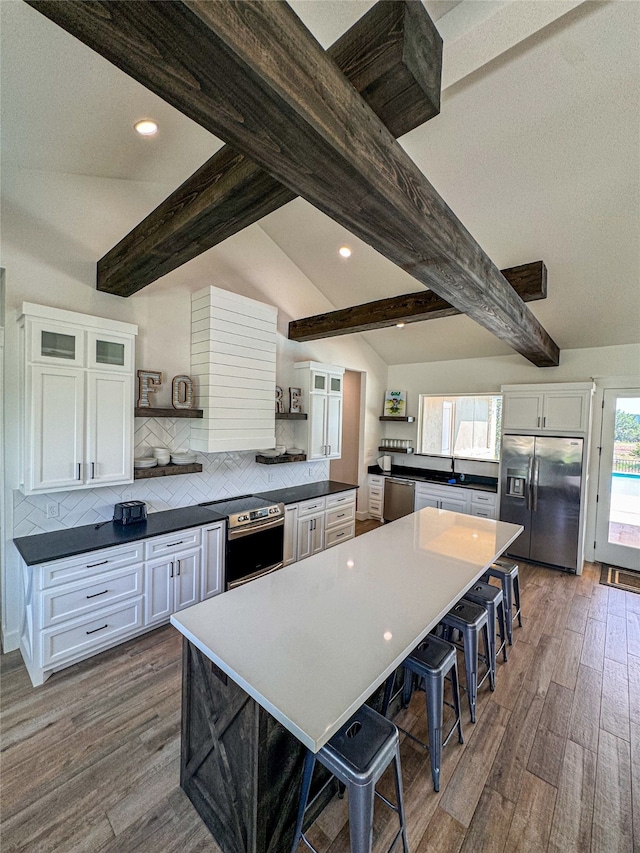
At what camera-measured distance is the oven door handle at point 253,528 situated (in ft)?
10.8

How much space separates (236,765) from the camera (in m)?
1.40

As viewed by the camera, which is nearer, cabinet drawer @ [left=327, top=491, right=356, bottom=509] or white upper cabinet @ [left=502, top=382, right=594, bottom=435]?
white upper cabinet @ [left=502, top=382, right=594, bottom=435]

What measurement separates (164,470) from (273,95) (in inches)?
110

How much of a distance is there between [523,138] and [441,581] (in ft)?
9.17

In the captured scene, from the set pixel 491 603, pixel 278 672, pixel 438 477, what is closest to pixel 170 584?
pixel 278 672

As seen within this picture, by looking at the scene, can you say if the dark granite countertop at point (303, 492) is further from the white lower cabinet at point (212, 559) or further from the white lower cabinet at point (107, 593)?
the white lower cabinet at point (107, 593)

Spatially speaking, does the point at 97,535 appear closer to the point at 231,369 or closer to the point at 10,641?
the point at 10,641

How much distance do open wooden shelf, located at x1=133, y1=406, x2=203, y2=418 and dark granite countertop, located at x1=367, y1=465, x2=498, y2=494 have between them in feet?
11.8

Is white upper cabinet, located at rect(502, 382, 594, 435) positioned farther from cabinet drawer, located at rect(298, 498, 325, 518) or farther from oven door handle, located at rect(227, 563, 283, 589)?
oven door handle, located at rect(227, 563, 283, 589)

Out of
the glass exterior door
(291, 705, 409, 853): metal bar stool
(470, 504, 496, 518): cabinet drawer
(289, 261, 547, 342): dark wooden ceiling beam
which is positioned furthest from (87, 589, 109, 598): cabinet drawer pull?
the glass exterior door

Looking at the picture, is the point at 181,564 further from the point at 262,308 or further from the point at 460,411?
the point at 460,411

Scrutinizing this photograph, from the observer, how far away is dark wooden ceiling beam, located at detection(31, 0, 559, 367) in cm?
75

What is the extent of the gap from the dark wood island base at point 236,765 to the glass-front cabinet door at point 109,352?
2.09m

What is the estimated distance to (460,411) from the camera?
18.8ft
